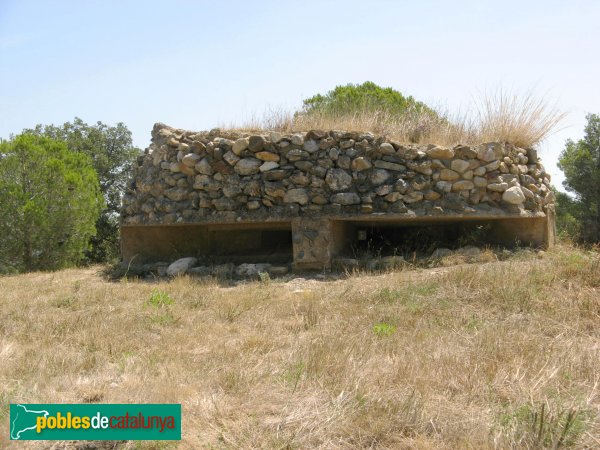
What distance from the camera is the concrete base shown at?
6801mm

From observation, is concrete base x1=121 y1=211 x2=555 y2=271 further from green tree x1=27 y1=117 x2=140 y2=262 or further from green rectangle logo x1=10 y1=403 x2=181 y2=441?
green tree x1=27 y1=117 x2=140 y2=262

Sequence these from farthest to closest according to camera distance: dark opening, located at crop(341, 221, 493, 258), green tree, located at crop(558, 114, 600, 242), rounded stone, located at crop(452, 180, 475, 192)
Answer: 1. green tree, located at crop(558, 114, 600, 242)
2. dark opening, located at crop(341, 221, 493, 258)
3. rounded stone, located at crop(452, 180, 475, 192)

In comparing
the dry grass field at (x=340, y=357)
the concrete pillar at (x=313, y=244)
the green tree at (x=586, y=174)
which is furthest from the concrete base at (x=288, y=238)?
the green tree at (x=586, y=174)

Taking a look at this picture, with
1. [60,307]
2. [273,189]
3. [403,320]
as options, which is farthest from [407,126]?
[60,307]

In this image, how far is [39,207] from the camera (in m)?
10.0

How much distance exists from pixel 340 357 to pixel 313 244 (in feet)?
11.6

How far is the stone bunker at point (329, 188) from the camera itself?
6836mm

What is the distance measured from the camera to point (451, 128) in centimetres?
803

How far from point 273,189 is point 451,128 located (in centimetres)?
290

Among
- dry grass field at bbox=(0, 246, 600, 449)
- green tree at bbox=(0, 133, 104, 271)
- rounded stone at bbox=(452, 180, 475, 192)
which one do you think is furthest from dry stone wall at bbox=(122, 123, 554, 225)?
green tree at bbox=(0, 133, 104, 271)

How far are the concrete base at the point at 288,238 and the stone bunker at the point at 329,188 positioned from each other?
2cm

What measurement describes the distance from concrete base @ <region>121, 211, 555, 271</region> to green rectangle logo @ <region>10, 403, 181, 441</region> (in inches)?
168

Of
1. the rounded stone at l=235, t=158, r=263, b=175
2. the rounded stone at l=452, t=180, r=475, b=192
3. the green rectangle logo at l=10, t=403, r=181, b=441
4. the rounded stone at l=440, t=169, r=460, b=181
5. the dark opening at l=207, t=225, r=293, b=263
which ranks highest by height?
the rounded stone at l=235, t=158, r=263, b=175

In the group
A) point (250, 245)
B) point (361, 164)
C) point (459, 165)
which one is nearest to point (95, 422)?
point (361, 164)
